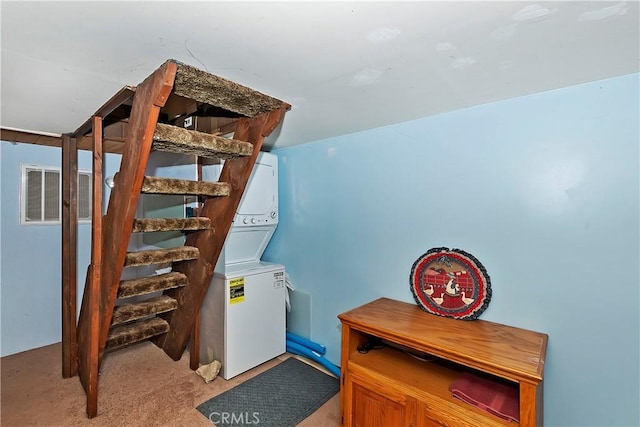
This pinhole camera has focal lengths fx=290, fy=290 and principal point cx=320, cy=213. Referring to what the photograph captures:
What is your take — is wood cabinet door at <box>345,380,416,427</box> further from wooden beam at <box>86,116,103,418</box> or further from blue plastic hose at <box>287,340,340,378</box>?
wooden beam at <box>86,116,103,418</box>

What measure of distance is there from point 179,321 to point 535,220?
2600 millimetres

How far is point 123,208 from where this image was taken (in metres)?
1.53

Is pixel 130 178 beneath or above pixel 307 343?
above

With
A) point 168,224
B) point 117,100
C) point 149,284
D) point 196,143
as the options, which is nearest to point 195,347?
point 149,284

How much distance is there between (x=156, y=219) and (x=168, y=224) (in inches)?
2.8

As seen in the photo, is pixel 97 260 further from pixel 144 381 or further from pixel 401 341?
pixel 401 341

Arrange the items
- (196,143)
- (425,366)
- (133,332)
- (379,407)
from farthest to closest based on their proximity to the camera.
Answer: (133,332) < (425,366) < (379,407) < (196,143)

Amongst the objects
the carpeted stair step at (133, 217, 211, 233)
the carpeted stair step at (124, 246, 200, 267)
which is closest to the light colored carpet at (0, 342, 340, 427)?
the carpeted stair step at (124, 246, 200, 267)

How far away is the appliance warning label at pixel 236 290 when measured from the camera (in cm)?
225

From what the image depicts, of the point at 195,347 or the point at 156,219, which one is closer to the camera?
the point at 156,219

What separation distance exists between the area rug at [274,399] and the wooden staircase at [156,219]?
0.58 m

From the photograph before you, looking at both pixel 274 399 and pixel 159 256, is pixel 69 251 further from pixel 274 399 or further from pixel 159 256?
pixel 274 399

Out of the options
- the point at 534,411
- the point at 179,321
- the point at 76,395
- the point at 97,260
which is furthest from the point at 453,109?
the point at 76,395

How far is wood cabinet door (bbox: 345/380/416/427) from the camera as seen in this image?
1483 mm
